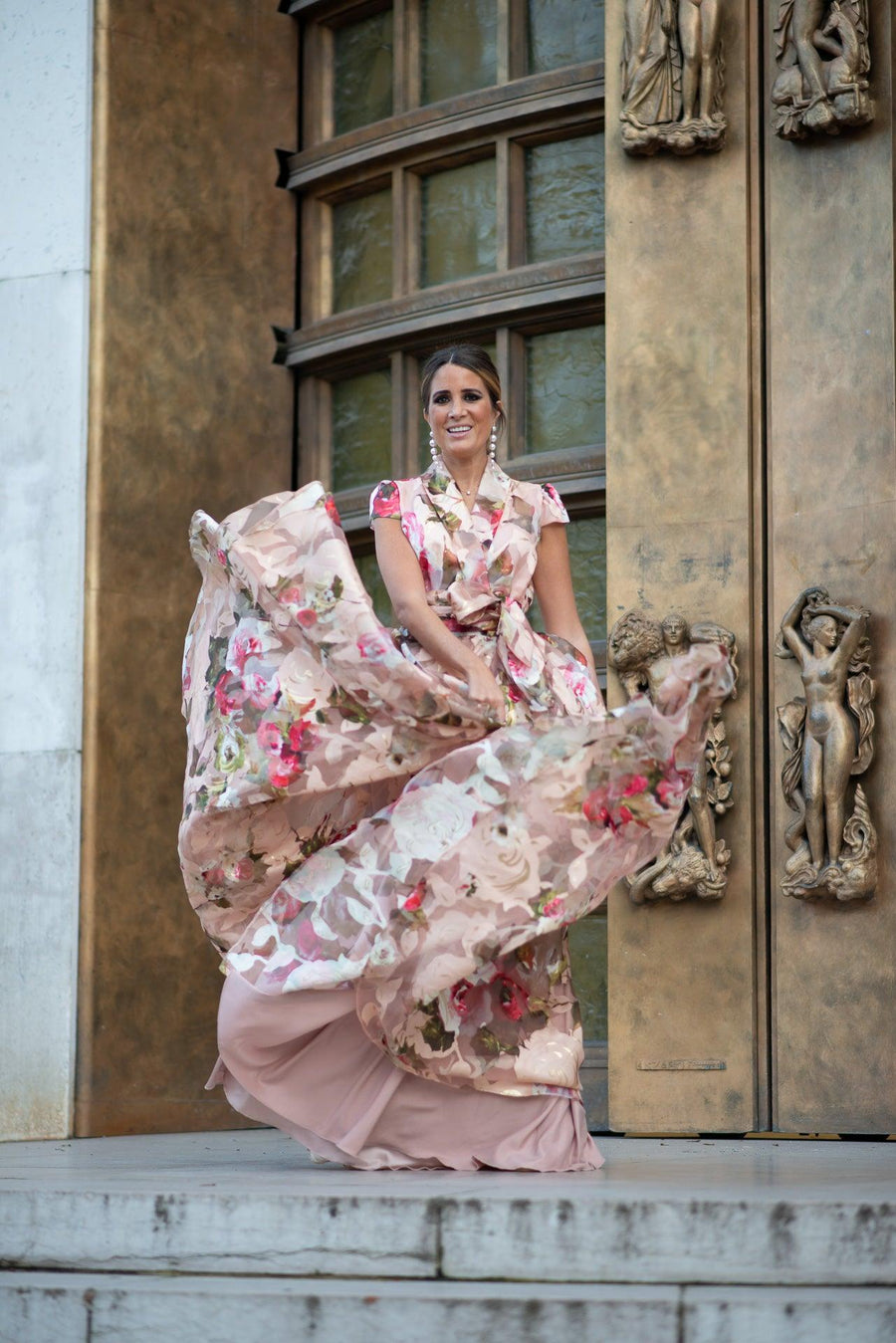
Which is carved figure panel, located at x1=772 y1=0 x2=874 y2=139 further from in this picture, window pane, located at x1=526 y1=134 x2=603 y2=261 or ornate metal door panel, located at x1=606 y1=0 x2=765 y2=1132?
window pane, located at x1=526 y1=134 x2=603 y2=261

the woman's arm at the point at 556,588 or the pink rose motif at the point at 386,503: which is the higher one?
the pink rose motif at the point at 386,503

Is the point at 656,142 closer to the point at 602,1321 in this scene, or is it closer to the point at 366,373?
the point at 366,373

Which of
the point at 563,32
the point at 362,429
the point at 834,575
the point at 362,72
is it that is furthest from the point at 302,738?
the point at 362,72

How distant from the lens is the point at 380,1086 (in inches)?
203

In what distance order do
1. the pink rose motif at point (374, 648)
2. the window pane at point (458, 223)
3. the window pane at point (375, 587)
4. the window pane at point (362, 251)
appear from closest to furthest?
the pink rose motif at point (374, 648), the window pane at point (458, 223), the window pane at point (375, 587), the window pane at point (362, 251)

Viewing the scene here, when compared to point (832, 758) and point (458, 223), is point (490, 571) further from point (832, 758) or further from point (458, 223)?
point (458, 223)

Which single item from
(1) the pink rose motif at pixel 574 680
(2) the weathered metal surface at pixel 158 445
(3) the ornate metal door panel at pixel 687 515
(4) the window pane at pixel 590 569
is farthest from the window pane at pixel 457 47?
(1) the pink rose motif at pixel 574 680

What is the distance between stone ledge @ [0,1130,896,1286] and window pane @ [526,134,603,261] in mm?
4226

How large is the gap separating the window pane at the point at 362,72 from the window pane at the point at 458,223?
1.50 ft

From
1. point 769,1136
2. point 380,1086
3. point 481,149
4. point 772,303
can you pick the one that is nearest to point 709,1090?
point 769,1136

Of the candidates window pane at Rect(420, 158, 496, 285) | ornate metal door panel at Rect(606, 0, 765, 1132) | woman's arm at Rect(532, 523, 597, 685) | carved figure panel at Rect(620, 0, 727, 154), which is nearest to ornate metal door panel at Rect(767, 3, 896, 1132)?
ornate metal door panel at Rect(606, 0, 765, 1132)

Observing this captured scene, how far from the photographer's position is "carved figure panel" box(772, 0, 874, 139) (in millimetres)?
6770

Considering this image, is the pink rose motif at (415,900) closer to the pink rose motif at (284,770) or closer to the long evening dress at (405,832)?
the long evening dress at (405,832)

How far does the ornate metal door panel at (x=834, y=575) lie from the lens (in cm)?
660
